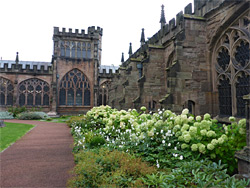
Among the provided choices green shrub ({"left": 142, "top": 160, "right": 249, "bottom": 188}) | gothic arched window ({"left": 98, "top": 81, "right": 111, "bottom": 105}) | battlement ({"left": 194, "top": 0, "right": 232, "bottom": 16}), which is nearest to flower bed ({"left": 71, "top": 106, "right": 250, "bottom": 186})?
green shrub ({"left": 142, "top": 160, "right": 249, "bottom": 188})

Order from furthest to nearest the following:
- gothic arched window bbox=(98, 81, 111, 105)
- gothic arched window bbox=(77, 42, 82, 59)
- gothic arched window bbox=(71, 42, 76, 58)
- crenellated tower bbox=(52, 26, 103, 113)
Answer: gothic arched window bbox=(98, 81, 111, 105)
gothic arched window bbox=(77, 42, 82, 59)
gothic arched window bbox=(71, 42, 76, 58)
crenellated tower bbox=(52, 26, 103, 113)

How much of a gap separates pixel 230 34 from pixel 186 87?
3.08 m

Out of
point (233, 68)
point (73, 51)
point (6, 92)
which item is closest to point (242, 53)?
point (233, 68)

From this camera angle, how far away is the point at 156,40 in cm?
1612

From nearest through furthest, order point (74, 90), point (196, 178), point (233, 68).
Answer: point (196, 178) < point (233, 68) < point (74, 90)

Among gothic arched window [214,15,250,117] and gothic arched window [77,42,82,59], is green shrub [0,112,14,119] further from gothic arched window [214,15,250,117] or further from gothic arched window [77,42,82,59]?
gothic arched window [214,15,250,117]

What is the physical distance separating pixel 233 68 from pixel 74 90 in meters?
24.7

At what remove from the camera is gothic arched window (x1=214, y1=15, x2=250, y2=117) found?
7.59 metres

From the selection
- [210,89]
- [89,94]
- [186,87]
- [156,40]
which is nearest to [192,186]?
[186,87]

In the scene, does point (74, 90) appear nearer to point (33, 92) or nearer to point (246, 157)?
point (33, 92)

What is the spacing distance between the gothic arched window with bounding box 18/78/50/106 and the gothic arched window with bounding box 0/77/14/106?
4.66 ft

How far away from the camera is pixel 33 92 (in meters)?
28.8

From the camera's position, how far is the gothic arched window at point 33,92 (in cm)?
2852

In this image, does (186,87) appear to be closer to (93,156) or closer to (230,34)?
(230,34)
